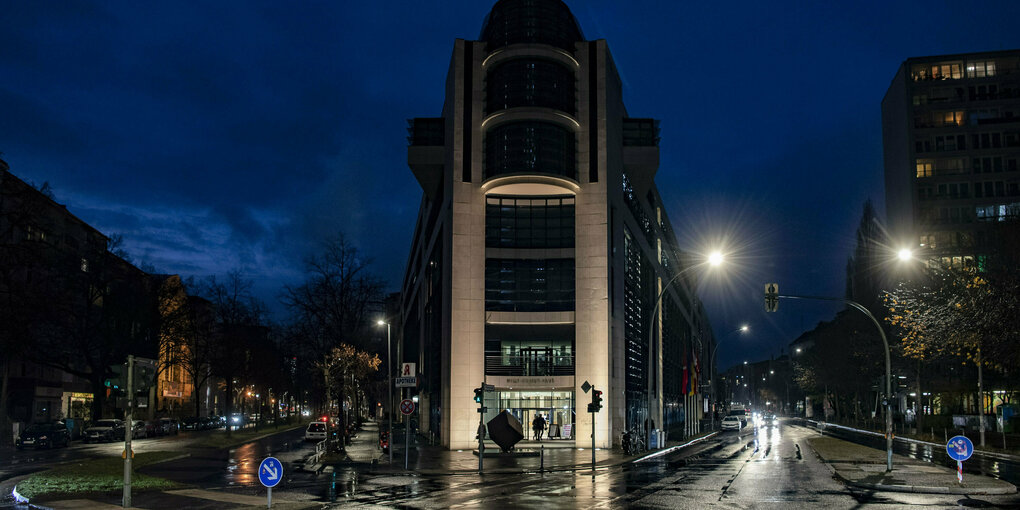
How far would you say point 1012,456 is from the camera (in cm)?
4169

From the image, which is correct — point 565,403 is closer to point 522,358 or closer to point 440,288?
point 522,358

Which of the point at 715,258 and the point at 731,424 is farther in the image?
the point at 731,424

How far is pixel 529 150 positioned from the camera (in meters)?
45.8

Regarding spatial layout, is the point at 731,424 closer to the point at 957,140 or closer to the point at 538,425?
the point at 538,425

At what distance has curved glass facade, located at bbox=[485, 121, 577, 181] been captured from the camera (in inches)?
1802

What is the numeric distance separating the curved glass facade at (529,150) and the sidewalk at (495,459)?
50.1 ft

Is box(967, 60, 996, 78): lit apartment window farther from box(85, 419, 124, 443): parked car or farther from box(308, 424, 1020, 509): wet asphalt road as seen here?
box(85, 419, 124, 443): parked car

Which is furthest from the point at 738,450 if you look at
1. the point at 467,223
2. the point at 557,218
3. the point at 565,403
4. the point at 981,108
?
the point at 981,108

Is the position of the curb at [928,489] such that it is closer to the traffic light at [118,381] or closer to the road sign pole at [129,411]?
the road sign pole at [129,411]

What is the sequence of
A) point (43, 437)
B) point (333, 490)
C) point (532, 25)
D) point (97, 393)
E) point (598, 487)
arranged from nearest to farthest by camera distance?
1. point (333, 490)
2. point (598, 487)
3. point (43, 437)
4. point (532, 25)
5. point (97, 393)

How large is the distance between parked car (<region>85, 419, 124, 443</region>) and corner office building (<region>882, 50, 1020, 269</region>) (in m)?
85.5

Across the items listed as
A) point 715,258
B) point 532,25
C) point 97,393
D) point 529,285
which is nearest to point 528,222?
point 529,285

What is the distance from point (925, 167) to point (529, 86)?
2790 inches

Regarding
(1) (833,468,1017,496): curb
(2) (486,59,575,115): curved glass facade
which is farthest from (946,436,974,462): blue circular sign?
(2) (486,59,575,115): curved glass facade
